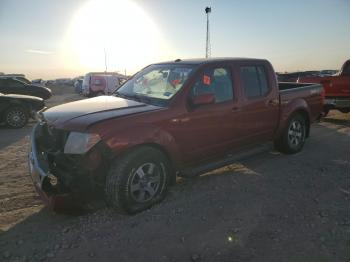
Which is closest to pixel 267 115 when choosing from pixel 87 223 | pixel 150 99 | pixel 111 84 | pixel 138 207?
pixel 150 99

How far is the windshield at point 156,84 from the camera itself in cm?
510

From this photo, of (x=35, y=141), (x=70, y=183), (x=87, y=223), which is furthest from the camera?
(x=35, y=141)

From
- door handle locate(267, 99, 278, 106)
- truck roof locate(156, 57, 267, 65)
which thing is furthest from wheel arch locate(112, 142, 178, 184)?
door handle locate(267, 99, 278, 106)

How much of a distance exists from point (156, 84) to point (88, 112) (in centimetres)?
132

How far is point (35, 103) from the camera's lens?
12523mm

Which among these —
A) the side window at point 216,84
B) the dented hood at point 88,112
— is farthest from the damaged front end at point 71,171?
the side window at point 216,84

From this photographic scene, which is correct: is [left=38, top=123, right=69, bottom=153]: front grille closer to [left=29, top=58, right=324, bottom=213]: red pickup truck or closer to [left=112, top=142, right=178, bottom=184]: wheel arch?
[left=29, top=58, right=324, bottom=213]: red pickup truck

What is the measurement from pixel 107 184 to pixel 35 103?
923 centimetres

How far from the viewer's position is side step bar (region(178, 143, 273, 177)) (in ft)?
16.6

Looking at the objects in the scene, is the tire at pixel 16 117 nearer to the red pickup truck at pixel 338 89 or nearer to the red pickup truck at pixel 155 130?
the red pickup truck at pixel 155 130

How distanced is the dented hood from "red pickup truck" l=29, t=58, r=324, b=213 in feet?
0.04

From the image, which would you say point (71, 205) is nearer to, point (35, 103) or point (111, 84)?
point (35, 103)

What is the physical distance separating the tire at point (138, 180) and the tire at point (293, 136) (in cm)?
293

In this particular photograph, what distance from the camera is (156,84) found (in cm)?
551
